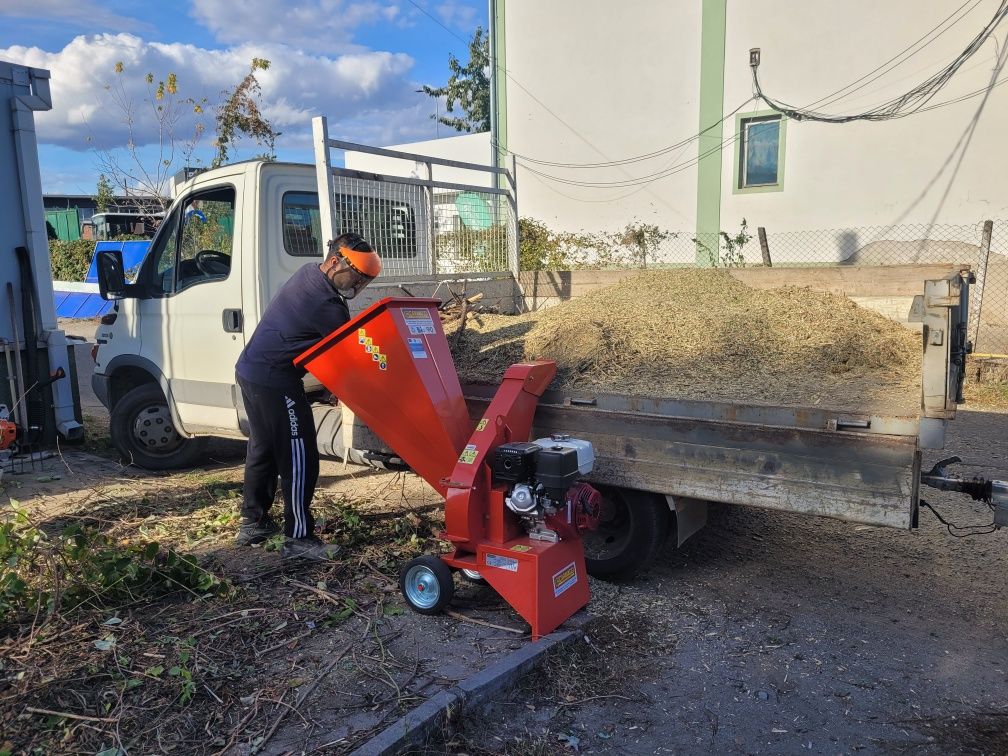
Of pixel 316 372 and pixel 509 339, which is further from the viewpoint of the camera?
pixel 509 339

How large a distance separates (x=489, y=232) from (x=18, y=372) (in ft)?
14.0

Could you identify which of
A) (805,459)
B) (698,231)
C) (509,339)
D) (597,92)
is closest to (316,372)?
(509,339)

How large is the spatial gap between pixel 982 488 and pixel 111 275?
588 centimetres

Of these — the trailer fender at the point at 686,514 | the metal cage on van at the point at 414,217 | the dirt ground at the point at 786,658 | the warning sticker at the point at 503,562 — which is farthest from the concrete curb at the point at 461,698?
the metal cage on van at the point at 414,217

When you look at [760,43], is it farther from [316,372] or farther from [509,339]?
[316,372]

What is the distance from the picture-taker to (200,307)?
18.8ft

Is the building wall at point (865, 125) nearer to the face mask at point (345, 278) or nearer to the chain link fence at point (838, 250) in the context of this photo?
the chain link fence at point (838, 250)

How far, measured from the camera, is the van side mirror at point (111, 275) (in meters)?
5.85

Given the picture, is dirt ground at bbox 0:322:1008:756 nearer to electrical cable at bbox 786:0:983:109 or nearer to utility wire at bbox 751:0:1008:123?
utility wire at bbox 751:0:1008:123

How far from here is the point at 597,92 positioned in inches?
548

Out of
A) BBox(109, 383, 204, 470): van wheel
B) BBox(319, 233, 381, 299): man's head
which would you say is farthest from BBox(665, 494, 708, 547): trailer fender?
BBox(109, 383, 204, 470): van wheel

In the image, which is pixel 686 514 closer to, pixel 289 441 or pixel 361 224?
pixel 289 441

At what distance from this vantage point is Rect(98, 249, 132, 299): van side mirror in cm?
585

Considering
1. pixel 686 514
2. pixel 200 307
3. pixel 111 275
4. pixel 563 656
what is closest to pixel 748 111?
pixel 200 307
